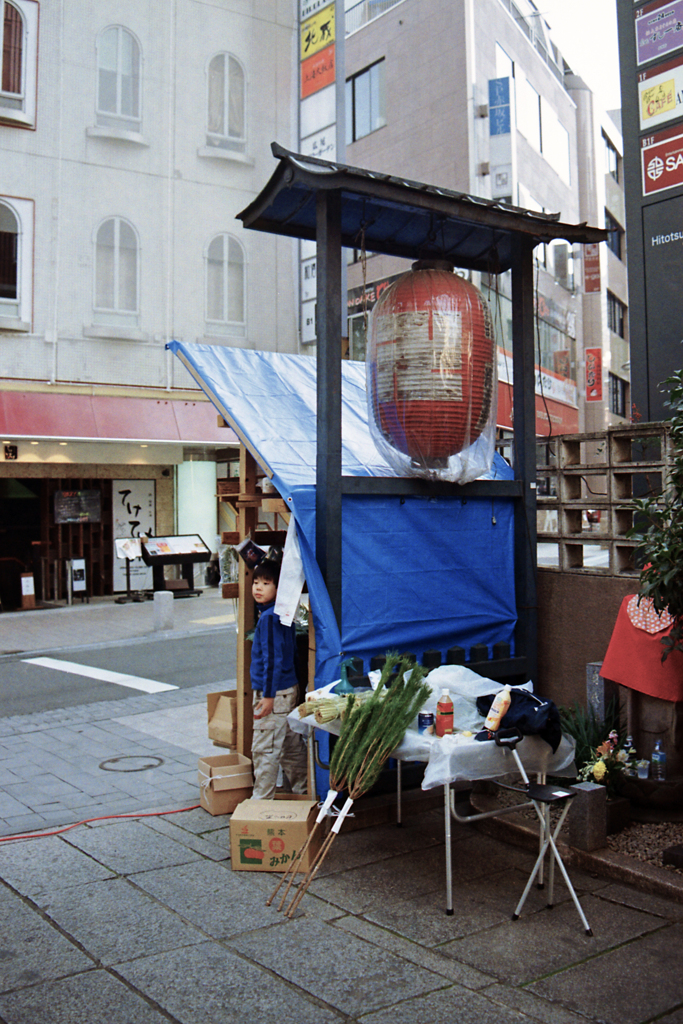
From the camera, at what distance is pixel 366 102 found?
28.2 m

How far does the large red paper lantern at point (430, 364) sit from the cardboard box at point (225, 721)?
2606 millimetres

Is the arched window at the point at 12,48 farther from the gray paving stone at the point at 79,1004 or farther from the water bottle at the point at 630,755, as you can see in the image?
the gray paving stone at the point at 79,1004

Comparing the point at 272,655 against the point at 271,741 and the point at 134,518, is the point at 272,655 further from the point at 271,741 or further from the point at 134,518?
the point at 134,518

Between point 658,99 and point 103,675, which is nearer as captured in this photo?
point 658,99

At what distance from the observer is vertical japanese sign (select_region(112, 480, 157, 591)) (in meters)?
20.6

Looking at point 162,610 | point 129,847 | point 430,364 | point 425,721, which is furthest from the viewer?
point 162,610

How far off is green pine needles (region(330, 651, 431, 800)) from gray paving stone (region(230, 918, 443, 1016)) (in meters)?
0.73

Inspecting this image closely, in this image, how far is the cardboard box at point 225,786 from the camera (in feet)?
20.5

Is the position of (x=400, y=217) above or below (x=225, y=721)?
above

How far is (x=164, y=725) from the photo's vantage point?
9.24 m

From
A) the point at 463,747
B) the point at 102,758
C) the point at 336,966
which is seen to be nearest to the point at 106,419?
the point at 102,758

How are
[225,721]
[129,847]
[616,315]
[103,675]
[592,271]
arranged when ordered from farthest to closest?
[616,315] < [592,271] < [103,675] < [225,721] < [129,847]

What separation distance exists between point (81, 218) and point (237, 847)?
55.4 feet

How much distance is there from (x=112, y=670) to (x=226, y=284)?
37.6 feet
